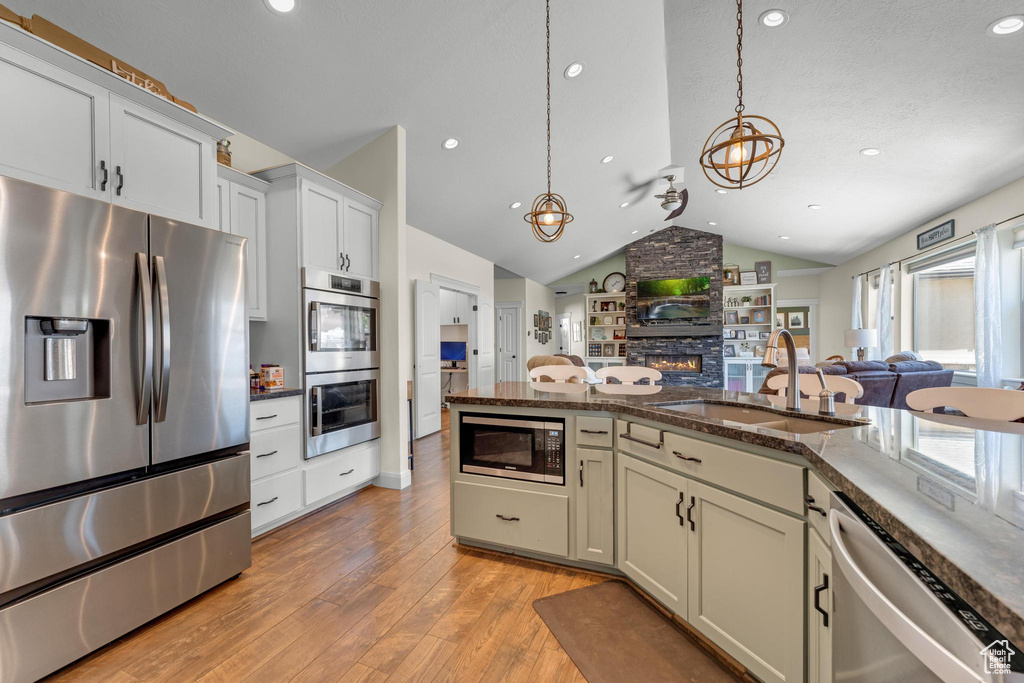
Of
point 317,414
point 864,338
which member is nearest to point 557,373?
point 317,414

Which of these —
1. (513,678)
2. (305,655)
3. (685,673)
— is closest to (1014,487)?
(685,673)

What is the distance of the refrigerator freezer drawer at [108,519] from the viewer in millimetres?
1407

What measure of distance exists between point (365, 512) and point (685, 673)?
223cm

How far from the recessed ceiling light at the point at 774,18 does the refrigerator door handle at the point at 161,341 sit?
3.81 metres

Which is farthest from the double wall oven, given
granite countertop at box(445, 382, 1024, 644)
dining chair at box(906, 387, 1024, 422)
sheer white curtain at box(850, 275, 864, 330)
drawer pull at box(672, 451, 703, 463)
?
sheer white curtain at box(850, 275, 864, 330)

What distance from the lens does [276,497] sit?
2678 mm

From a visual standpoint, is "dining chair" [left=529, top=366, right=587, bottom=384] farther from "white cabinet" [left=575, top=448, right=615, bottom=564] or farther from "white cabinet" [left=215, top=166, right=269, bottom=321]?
"white cabinet" [left=215, top=166, right=269, bottom=321]

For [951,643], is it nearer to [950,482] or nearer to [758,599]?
[950,482]

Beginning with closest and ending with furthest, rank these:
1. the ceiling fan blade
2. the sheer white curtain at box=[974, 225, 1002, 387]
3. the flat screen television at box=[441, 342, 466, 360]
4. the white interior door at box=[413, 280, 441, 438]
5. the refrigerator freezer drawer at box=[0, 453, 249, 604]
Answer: the refrigerator freezer drawer at box=[0, 453, 249, 604] < the sheer white curtain at box=[974, 225, 1002, 387] < the white interior door at box=[413, 280, 441, 438] < the ceiling fan blade < the flat screen television at box=[441, 342, 466, 360]

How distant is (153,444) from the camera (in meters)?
1.77

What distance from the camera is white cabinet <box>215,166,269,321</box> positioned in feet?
9.07

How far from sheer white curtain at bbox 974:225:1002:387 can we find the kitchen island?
410 cm

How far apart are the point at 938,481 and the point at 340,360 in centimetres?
311

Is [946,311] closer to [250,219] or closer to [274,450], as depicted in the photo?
[274,450]
